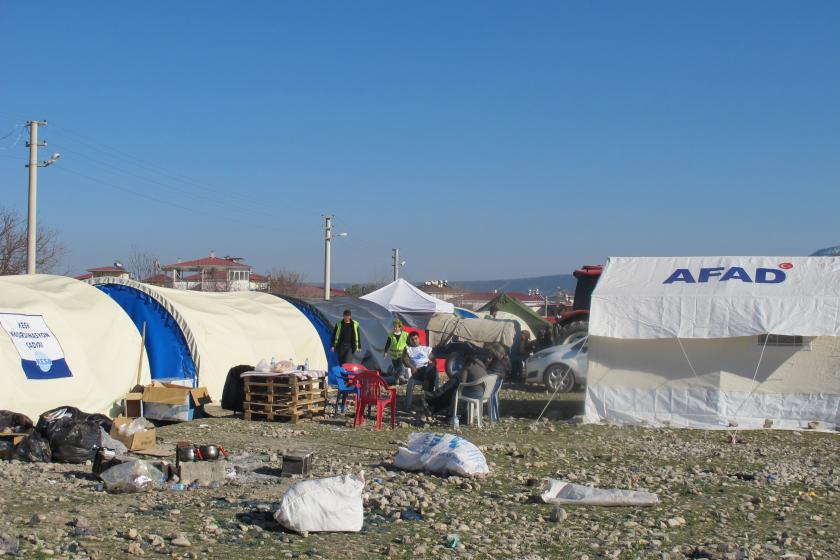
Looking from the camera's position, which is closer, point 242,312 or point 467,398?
point 467,398

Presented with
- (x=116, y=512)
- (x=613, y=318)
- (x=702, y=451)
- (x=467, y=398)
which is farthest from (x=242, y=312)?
(x=116, y=512)

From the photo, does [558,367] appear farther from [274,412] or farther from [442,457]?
[442,457]

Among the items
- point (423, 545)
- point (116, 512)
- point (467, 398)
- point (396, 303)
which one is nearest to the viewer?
point (423, 545)

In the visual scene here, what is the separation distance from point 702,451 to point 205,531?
7.79 meters

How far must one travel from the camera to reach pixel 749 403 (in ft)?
49.2

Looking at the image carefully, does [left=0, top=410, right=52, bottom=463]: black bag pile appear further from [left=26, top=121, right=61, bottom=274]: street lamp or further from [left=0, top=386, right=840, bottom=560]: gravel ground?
[left=26, top=121, right=61, bottom=274]: street lamp

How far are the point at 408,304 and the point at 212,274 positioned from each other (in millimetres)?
41272

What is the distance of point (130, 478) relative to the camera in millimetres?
8594

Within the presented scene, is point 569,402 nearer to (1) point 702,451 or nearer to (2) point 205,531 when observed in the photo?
(1) point 702,451

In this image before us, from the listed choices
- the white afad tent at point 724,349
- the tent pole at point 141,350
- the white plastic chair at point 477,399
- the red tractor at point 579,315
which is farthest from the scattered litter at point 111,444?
the red tractor at point 579,315

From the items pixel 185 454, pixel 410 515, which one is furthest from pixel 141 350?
pixel 410 515

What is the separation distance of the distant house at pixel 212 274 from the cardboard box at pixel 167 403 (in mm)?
42517

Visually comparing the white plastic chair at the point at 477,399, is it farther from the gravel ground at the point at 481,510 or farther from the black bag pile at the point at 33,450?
the black bag pile at the point at 33,450

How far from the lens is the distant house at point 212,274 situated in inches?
2437
